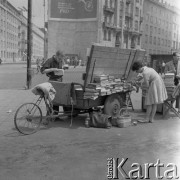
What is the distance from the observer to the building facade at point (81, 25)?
66.4 meters

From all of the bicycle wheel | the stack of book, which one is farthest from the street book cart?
the stack of book

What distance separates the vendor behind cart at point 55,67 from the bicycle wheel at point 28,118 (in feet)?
3.64

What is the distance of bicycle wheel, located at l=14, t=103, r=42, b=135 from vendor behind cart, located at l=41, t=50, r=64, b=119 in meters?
1.11

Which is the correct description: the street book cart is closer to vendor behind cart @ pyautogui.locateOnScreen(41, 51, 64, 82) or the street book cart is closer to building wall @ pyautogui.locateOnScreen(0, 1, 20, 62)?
vendor behind cart @ pyautogui.locateOnScreen(41, 51, 64, 82)

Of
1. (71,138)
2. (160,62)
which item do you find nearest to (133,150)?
(71,138)

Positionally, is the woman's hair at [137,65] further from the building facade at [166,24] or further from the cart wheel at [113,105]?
the building facade at [166,24]

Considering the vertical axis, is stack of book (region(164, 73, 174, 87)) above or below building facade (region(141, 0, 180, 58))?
below

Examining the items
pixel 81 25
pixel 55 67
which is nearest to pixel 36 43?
pixel 81 25

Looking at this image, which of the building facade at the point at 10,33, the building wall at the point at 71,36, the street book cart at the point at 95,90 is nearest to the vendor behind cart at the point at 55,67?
the street book cart at the point at 95,90

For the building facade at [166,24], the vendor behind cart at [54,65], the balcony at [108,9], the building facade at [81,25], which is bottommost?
the vendor behind cart at [54,65]

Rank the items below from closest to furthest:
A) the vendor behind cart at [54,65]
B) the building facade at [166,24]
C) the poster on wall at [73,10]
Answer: the vendor behind cart at [54,65]
the building facade at [166,24]
the poster on wall at [73,10]

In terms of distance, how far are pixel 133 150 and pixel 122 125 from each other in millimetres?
1915

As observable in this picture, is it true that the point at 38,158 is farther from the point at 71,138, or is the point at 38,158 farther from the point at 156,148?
the point at 156,148

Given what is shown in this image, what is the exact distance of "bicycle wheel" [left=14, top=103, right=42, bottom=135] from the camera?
6434 mm
